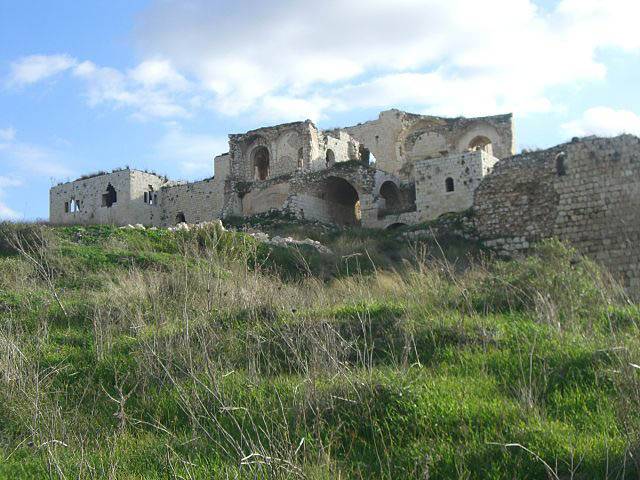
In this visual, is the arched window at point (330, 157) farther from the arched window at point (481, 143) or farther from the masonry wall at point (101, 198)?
the masonry wall at point (101, 198)

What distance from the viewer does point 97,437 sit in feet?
18.1

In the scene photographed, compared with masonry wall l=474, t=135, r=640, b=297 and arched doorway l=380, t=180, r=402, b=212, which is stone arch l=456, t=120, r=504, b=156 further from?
masonry wall l=474, t=135, r=640, b=297

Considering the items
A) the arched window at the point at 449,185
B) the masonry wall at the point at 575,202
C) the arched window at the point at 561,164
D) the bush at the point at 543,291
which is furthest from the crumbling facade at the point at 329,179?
the bush at the point at 543,291

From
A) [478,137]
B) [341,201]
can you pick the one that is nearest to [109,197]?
[341,201]

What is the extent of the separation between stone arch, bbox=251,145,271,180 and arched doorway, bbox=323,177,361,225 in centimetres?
421

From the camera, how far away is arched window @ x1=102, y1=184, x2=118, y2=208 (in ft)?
113

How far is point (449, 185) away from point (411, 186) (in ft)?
14.8

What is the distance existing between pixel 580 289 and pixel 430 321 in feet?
6.62

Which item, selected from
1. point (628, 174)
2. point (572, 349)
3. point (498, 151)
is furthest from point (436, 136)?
point (572, 349)

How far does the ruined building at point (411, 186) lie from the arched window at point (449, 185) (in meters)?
0.03

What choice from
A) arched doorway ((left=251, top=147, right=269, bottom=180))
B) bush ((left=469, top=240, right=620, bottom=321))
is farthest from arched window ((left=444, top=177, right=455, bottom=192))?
bush ((left=469, top=240, right=620, bottom=321))

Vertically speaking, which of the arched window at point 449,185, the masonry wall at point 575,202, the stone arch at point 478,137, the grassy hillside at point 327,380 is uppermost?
the stone arch at point 478,137

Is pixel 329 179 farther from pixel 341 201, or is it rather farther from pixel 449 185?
pixel 449 185

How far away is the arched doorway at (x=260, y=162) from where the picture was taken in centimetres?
3152
